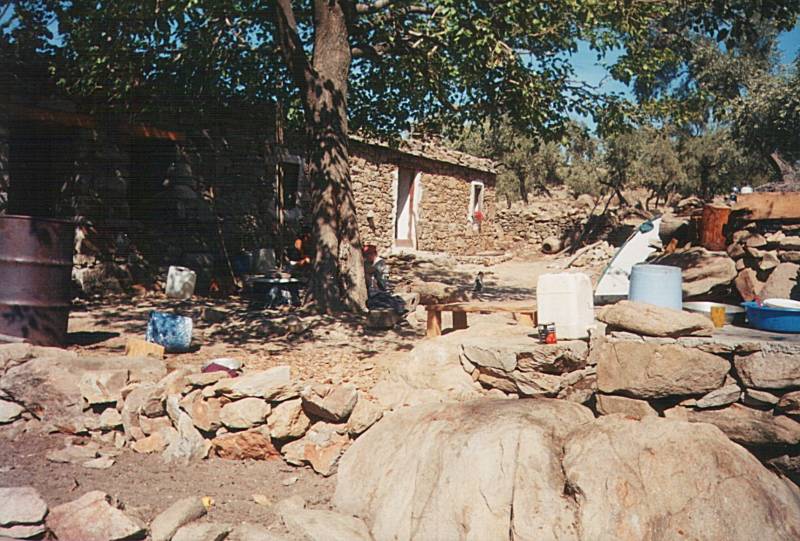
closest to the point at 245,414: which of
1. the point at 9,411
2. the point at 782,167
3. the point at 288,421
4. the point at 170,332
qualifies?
the point at 288,421

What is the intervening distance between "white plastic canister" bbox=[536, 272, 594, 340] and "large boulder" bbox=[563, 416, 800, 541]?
3.85ft

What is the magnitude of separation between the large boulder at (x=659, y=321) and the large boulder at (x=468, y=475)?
2.51ft

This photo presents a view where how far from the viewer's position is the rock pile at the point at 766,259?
5.45 metres

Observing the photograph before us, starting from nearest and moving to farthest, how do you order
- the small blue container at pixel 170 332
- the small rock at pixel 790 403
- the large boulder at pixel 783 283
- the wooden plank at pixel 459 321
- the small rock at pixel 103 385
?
the small rock at pixel 790 403, the small rock at pixel 103 385, the large boulder at pixel 783 283, the small blue container at pixel 170 332, the wooden plank at pixel 459 321

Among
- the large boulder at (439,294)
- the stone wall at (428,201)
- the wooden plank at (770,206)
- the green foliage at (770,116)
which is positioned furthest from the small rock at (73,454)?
the green foliage at (770,116)

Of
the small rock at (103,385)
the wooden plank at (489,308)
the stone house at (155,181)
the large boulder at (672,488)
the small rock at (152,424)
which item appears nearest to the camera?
the large boulder at (672,488)

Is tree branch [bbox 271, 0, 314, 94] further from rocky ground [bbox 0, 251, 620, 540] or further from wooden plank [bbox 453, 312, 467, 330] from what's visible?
wooden plank [bbox 453, 312, 467, 330]

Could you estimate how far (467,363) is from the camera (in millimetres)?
5160

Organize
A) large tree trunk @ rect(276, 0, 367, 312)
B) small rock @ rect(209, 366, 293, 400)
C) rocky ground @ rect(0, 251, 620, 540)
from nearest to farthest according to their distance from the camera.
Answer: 1. rocky ground @ rect(0, 251, 620, 540)
2. small rock @ rect(209, 366, 293, 400)
3. large tree trunk @ rect(276, 0, 367, 312)

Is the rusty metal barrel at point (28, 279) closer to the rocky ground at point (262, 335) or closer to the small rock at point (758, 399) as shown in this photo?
the rocky ground at point (262, 335)

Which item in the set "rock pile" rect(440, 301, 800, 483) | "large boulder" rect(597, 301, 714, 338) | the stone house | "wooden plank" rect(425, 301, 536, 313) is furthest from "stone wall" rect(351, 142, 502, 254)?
"large boulder" rect(597, 301, 714, 338)

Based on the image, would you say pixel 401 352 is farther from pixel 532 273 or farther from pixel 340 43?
pixel 532 273

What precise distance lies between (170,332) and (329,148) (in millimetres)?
3154

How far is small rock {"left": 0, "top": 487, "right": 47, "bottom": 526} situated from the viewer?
357 centimetres
